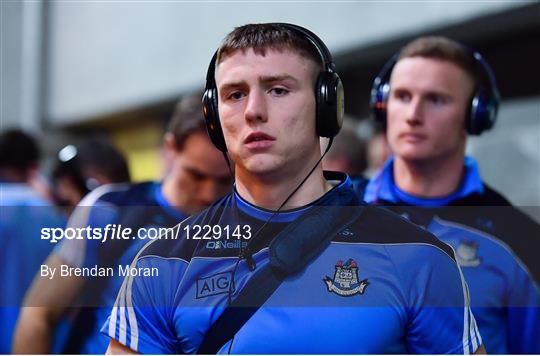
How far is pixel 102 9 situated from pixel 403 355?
115cm

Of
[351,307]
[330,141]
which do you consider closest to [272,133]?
[330,141]

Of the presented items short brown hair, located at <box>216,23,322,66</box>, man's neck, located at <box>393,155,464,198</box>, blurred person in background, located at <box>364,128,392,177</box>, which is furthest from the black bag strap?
blurred person in background, located at <box>364,128,392,177</box>

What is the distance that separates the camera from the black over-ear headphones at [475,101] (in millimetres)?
2303

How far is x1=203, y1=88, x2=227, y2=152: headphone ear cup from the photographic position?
1.96 m

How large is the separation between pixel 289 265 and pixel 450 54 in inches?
30.8

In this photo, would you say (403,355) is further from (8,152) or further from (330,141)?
(8,152)

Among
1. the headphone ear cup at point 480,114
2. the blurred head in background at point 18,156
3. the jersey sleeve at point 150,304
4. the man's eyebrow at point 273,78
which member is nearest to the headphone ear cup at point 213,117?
the man's eyebrow at point 273,78

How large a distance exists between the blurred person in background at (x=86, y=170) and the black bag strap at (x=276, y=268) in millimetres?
730

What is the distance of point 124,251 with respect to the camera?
2.05 m

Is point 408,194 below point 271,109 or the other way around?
below

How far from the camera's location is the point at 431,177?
233 cm

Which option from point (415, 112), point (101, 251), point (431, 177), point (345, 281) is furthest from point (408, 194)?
point (101, 251)

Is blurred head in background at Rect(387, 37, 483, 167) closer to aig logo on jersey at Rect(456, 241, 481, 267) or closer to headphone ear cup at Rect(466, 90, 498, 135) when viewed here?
headphone ear cup at Rect(466, 90, 498, 135)

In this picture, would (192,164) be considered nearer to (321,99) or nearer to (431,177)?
(431,177)
